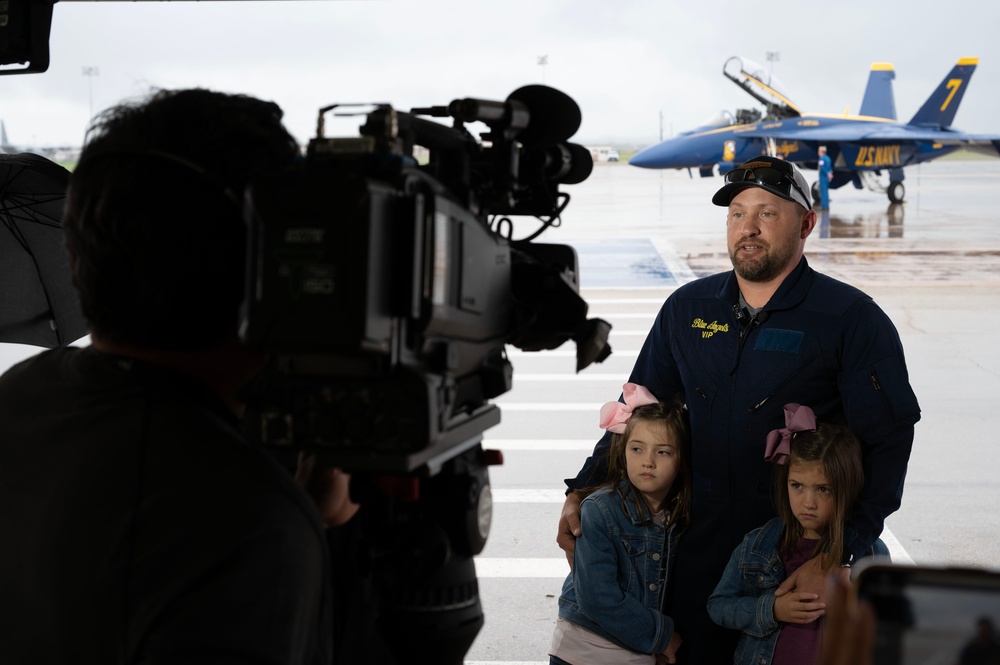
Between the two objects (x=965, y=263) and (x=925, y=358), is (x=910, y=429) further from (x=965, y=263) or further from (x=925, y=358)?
(x=965, y=263)

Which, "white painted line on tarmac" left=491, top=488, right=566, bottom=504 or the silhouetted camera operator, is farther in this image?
"white painted line on tarmac" left=491, top=488, right=566, bottom=504

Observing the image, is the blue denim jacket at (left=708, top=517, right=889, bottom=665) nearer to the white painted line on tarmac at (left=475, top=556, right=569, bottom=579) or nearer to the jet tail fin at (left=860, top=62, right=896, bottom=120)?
the white painted line on tarmac at (left=475, top=556, right=569, bottom=579)

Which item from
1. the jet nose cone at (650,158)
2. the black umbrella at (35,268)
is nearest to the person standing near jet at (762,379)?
the black umbrella at (35,268)

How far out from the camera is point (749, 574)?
3023mm

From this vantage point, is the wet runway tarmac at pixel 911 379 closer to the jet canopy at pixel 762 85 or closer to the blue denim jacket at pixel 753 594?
the blue denim jacket at pixel 753 594

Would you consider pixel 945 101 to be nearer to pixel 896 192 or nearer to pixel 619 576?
pixel 896 192

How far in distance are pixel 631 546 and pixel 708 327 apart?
741 millimetres

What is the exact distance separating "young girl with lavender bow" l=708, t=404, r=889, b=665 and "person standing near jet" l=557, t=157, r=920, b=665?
5 centimetres

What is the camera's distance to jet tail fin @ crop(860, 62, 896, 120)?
40000 mm

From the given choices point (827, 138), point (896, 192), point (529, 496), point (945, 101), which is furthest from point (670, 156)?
point (529, 496)

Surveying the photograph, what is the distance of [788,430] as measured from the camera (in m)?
3.00

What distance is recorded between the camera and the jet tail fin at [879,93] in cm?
4000

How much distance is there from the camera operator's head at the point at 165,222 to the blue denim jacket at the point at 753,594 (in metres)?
2.20

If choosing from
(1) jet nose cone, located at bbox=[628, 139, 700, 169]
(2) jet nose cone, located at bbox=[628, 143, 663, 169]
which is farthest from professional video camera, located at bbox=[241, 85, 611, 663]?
(2) jet nose cone, located at bbox=[628, 143, 663, 169]
